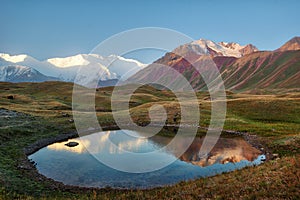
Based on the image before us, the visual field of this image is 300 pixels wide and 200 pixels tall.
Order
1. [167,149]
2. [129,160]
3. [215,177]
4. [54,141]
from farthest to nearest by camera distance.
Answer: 1. [54,141]
2. [167,149]
3. [129,160]
4. [215,177]

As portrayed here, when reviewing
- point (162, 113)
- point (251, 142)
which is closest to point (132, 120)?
point (162, 113)

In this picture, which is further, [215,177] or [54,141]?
[54,141]

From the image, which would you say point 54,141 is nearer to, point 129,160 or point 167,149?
point 129,160

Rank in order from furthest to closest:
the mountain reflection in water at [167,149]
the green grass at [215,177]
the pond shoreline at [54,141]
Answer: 1. the mountain reflection in water at [167,149]
2. the pond shoreline at [54,141]
3. the green grass at [215,177]

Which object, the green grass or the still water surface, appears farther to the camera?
the still water surface

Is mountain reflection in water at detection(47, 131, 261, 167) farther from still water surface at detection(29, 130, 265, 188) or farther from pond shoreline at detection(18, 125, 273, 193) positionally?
pond shoreline at detection(18, 125, 273, 193)

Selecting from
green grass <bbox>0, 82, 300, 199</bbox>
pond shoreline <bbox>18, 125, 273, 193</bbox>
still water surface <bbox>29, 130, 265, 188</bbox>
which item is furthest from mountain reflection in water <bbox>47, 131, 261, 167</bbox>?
green grass <bbox>0, 82, 300, 199</bbox>

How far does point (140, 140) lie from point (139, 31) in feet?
81.0

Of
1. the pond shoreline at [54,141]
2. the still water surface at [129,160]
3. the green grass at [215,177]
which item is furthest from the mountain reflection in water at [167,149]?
the green grass at [215,177]

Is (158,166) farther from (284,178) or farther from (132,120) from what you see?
(132,120)

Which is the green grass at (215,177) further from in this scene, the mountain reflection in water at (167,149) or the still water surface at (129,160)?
the mountain reflection in water at (167,149)

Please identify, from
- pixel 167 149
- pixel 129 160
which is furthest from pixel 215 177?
pixel 167 149

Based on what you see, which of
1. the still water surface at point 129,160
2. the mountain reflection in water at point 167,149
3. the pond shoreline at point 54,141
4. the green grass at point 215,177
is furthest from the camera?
the mountain reflection in water at point 167,149

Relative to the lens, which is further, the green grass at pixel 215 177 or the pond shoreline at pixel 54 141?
the pond shoreline at pixel 54 141
